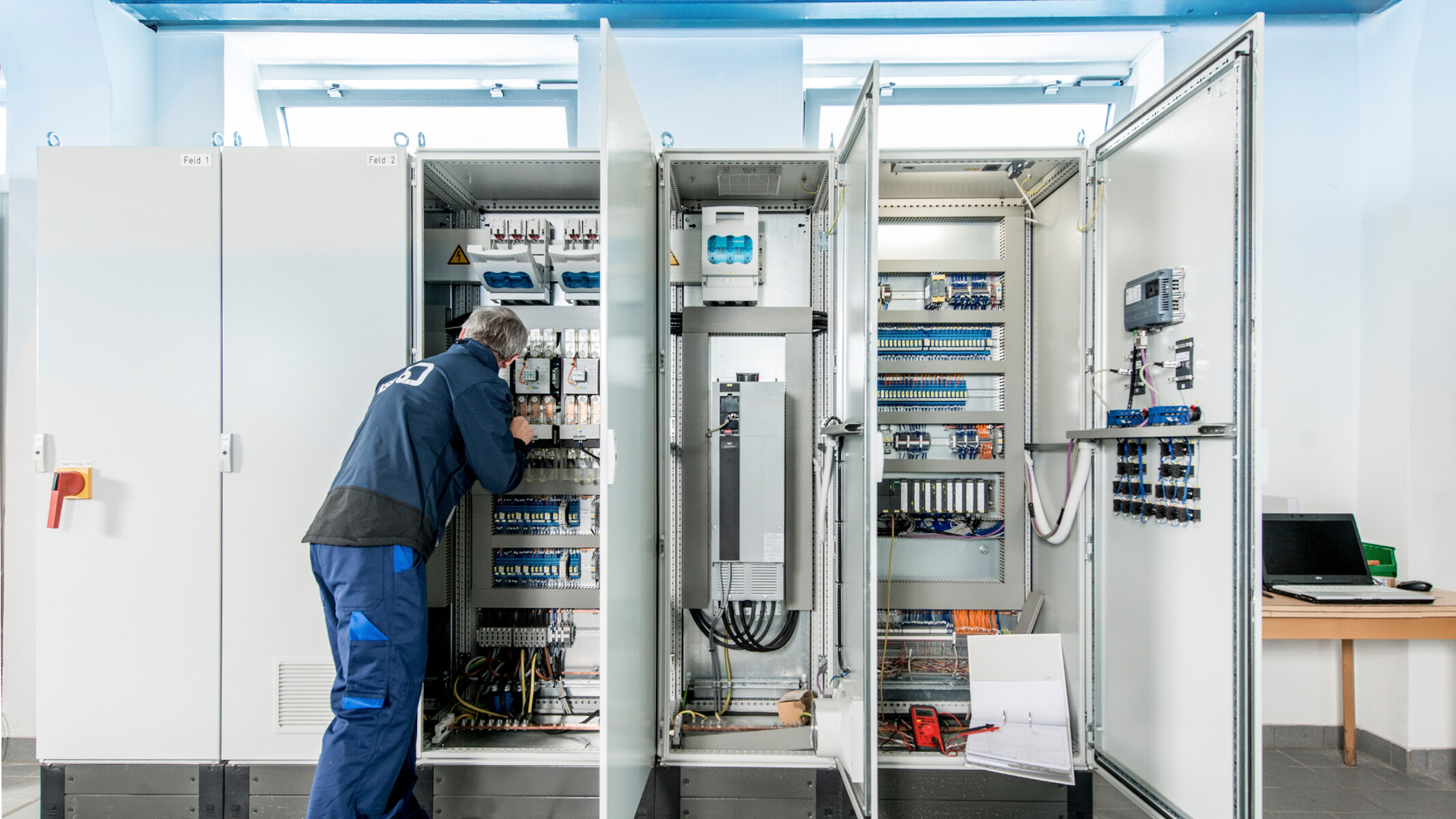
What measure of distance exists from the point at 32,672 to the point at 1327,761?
5366 mm

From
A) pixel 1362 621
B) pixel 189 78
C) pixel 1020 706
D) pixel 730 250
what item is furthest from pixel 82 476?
pixel 1362 621

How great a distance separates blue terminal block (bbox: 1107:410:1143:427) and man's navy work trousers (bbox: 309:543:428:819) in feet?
7.03

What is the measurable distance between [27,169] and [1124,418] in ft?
14.2

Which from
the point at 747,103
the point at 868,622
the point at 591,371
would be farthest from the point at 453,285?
the point at 868,622

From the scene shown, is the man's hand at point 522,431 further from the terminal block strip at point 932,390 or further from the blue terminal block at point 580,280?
the terminal block strip at point 932,390

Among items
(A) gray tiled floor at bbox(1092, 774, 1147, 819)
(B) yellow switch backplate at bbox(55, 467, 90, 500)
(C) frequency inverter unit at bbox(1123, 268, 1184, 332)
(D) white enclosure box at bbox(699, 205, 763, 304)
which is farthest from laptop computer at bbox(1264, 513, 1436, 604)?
Answer: (B) yellow switch backplate at bbox(55, 467, 90, 500)

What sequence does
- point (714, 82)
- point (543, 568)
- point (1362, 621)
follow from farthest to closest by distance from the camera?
point (714, 82) → point (543, 568) → point (1362, 621)

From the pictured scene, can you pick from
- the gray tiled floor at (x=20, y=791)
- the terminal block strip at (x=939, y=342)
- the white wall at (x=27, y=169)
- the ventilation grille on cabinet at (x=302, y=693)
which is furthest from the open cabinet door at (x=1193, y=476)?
the white wall at (x=27, y=169)

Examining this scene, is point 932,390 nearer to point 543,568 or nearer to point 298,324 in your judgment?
point 543,568

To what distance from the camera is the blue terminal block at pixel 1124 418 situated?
5.50 ft

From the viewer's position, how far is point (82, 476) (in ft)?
5.71

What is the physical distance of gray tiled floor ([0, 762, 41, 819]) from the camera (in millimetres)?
1943

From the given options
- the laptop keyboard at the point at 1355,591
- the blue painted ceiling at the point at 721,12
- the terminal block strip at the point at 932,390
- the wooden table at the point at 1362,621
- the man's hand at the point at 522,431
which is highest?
the blue painted ceiling at the point at 721,12

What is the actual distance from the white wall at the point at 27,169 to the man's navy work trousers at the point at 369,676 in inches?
75.4
